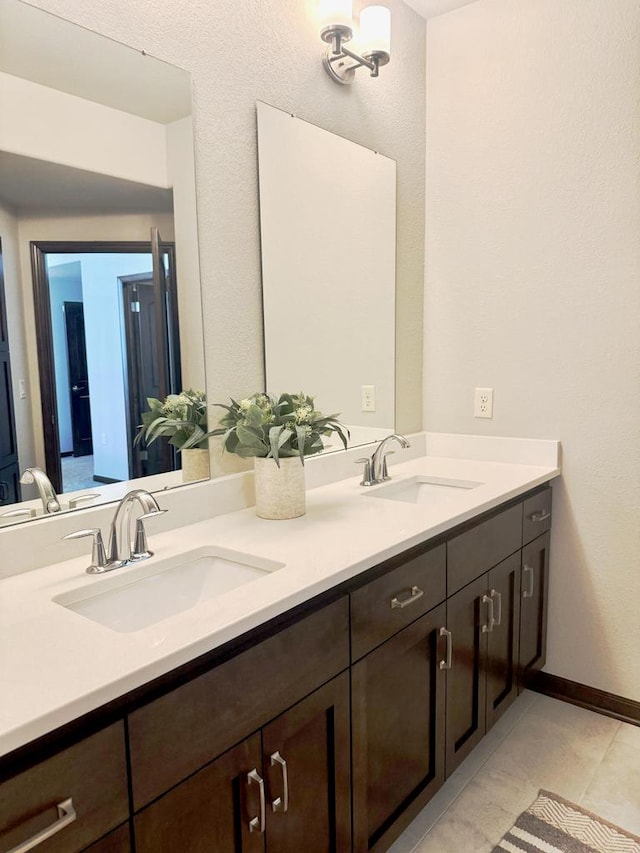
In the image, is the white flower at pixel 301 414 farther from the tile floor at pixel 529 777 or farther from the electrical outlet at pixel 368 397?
the tile floor at pixel 529 777

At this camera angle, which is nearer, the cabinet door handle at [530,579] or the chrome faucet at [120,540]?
the chrome faucet at [120,540]

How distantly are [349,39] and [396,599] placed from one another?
1670 millimetres

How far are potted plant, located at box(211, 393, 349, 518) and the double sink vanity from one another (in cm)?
7

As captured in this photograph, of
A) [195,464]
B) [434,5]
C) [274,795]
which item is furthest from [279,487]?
[434,5]

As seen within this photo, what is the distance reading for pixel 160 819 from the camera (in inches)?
35.1

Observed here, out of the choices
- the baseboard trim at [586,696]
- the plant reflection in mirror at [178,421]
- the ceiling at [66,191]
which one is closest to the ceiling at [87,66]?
the ceiling at [66,191]

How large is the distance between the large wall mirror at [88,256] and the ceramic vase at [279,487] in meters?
0.23

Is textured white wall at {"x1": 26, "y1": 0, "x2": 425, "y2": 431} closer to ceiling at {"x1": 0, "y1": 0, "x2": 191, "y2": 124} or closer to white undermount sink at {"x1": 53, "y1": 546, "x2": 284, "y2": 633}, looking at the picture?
ceiling at {"x1": 0, "y1": 0, "x2": 191, "y2": 124}

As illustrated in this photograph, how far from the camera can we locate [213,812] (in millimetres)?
977

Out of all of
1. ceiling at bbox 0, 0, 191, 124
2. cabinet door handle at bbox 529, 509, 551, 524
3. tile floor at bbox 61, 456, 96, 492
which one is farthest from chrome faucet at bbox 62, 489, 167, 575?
cabinet door handle at bbox 529, 509, 551, 524

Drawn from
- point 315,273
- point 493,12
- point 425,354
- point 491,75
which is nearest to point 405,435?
point 425,354

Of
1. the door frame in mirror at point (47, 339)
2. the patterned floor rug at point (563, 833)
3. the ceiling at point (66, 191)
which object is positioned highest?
the ceiling at point (66, 191)

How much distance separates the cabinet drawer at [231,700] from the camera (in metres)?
0.87

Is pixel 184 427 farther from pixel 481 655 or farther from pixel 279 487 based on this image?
pixel 481 655
